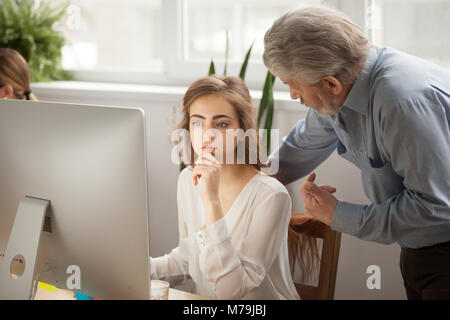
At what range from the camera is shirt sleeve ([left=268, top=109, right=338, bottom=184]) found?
1.82m

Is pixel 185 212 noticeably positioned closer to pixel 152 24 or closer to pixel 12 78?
pixel 12 78

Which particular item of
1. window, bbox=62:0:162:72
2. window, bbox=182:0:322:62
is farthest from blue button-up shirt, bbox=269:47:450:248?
window, bbox=62:0:162:72

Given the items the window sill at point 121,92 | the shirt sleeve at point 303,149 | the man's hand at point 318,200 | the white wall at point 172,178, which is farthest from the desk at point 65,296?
the window sill at point 121,92

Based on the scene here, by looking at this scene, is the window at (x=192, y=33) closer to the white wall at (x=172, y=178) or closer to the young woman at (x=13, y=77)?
the white wall at (x=172, y=178)

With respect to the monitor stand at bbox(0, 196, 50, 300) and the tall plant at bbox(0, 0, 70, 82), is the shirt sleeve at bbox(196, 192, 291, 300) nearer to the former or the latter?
the monitor stand at bbox(0, 196, 50, 300)

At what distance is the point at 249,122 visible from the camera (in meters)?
1.82

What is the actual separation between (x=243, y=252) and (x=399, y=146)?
632mm

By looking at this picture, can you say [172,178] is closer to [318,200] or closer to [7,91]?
[7,91]

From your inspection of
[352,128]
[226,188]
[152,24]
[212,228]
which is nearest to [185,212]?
[226,188]

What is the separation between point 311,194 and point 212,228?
334mm

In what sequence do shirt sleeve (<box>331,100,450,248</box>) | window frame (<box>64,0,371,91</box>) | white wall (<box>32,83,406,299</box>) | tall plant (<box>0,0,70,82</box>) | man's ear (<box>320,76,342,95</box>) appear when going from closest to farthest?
shirt sleeve (<box>331,100,450,248</box>) < man's ear (<box>320,76,342,95</box>) < white wall (<box>32,83,406,299</box>) < window frame (<box>64,0,371,91</box>) < tall plant (<box>0,0,70,82</box>)

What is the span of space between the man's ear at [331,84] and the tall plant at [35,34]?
1993 mm

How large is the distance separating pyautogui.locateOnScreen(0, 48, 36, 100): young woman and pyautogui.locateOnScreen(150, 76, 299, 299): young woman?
0.89m

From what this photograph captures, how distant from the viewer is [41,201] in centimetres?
121
